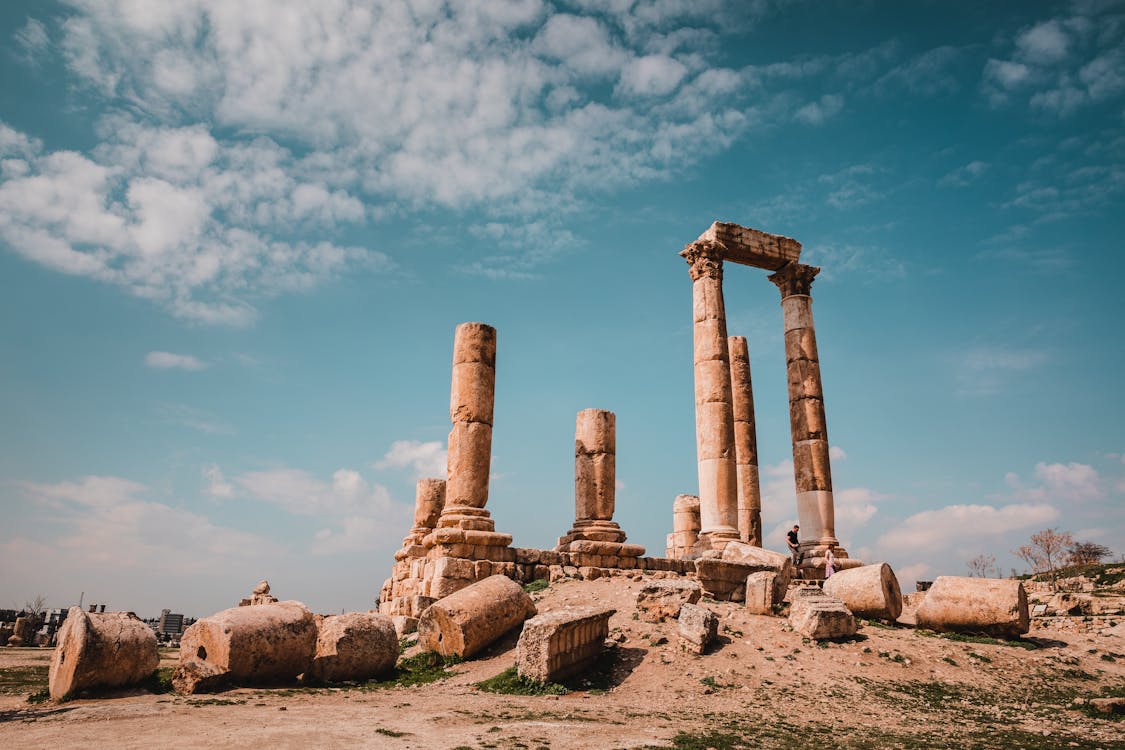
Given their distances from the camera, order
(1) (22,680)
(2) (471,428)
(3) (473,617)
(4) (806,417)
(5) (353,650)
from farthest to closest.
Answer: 1. (4) (806,417)
2. (2) (471,428)
3. (1) (22,680)
4. (3) (473,617)
5. (5) (353,650)

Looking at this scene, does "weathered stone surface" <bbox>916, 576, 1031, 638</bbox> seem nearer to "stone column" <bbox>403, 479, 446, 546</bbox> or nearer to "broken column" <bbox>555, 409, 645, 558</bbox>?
"broken column" <bbox>555, 409, 645, 558</bbox>

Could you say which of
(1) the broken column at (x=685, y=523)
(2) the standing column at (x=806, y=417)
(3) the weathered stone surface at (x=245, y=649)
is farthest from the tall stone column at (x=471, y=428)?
(1) the broken column at (x=685, y=523)

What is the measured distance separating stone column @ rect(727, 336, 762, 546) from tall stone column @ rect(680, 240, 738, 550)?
2942 mm

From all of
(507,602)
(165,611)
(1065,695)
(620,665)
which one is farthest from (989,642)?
(165,611)

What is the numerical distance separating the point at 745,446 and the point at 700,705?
610 inches

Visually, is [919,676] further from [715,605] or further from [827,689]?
[715,605]

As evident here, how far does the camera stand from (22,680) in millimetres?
11992

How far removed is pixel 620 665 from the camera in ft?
35.0

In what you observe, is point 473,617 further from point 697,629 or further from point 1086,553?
point 1086,553

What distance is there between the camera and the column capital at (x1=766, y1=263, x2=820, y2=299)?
2205 cm

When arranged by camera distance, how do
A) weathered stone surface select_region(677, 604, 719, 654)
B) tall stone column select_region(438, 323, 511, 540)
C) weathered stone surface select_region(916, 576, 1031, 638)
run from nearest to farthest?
weathered stone surface select_region(677, 604, 719, 654), weathered stone surface select_region(916, 576, 1031, 638), tall stone column select_region(438, 323, 511, 540)

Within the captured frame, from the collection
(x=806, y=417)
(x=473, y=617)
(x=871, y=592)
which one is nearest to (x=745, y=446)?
(x=806, y=417)

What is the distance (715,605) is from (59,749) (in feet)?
33.1

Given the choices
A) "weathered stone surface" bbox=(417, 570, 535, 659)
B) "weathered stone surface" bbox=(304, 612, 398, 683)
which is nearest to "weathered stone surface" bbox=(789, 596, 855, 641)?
"weathered stone surface" bbox=(417, 570, 535, 659)
